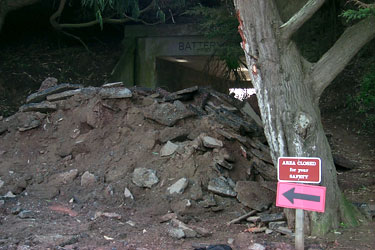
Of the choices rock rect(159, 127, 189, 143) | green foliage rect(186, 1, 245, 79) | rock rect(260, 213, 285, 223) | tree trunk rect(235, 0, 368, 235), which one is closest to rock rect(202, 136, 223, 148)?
rock rect(159, 127, 189, 143)

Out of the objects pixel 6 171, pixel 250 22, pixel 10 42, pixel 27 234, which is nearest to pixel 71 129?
pixel 6 171

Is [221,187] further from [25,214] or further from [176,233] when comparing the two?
[25,214]

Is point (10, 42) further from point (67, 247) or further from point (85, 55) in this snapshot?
point (67, 247)

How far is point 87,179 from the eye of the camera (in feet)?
22.8

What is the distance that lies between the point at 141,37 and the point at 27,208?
826cm

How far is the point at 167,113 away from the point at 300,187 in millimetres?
3496

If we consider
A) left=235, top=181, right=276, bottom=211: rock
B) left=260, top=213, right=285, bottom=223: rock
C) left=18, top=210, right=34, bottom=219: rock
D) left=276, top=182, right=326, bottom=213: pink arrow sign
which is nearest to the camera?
left=276, top=182, right=326, bottom=213: pink arrow sign

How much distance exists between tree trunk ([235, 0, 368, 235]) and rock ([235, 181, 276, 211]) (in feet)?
2.10

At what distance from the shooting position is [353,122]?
1069 centimetres

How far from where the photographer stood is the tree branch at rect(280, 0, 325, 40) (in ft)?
18.1

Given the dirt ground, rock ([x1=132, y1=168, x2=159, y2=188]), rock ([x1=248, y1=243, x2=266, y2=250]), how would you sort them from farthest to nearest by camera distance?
rock ([x1=132, y1=168, x2=159, y2=188]) < the dirt ground < rock ([x1=248, y1=243, x2=266, y2=250])

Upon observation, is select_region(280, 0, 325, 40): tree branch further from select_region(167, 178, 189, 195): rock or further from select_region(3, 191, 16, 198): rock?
select_region(3, 191, 16, 198): rock

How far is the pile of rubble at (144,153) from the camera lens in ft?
21.2

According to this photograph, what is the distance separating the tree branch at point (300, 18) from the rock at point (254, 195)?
2112 millimetres
